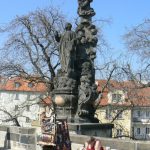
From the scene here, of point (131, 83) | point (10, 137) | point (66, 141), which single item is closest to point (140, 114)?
point (131, 83)

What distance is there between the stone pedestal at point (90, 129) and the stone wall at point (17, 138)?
1331mm

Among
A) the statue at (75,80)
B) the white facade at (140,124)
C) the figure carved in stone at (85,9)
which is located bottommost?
the white facade at (140,124)

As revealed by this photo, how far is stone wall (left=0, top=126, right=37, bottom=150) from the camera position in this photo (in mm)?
14250

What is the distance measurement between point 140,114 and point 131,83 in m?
49.9

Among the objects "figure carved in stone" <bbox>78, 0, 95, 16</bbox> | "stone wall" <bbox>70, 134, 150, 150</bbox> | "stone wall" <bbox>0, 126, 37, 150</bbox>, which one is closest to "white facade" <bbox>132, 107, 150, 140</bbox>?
"stone wall" <bbox>0, 126, 37, 150</bbox>

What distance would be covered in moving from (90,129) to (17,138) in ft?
8.56

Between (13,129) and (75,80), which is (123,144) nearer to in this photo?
(75,80)

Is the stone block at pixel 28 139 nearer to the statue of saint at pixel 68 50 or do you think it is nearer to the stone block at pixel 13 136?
the stone block at pixel 13 136

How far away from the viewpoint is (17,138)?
49.4ft

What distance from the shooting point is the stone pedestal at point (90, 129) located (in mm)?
13562

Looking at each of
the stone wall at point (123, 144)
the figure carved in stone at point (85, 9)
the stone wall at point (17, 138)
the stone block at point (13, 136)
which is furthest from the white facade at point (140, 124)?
the stone wall at point (123, 144)

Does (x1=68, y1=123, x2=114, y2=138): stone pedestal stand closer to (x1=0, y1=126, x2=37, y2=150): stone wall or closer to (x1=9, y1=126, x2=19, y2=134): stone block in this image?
(x1=0, y1=126, x2=37, y2=150): stone wall

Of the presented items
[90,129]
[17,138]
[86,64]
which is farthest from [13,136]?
[86,64]

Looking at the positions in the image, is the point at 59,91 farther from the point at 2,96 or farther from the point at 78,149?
the point at 2,96
